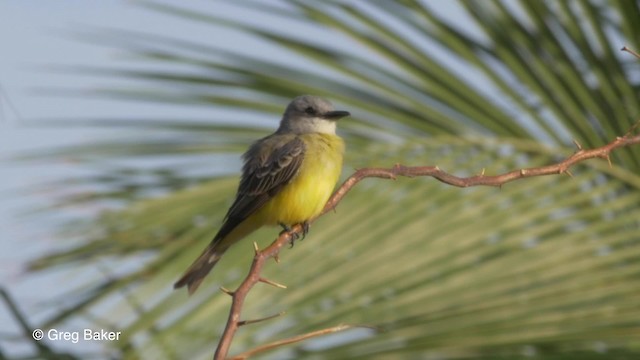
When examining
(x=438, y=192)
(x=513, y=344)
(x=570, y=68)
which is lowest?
(x=513, y=344)

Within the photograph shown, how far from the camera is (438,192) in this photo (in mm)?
5551

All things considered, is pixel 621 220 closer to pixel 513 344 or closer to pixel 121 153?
pixel 513 344

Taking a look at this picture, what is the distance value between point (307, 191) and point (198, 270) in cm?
82

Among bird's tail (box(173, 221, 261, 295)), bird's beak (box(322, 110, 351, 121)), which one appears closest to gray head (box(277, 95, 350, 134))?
bird's beak (box(322, 110, 351, 121))

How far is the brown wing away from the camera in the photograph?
5297 millimetres

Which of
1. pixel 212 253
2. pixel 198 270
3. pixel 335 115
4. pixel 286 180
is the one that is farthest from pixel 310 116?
pixel 198 270

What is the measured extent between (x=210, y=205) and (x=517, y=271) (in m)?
1.24

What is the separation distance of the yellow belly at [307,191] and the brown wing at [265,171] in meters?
0.03

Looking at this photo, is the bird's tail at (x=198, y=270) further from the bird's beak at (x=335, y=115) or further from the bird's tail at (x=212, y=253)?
the bird's beak at (x=335, y=115)

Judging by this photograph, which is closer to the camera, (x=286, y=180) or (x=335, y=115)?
(x=286, y=180)

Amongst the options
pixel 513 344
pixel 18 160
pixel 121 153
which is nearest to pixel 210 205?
pixel 121 153

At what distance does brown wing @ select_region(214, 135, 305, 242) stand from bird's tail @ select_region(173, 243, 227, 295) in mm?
325

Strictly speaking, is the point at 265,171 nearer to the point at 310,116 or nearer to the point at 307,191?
the point at 307,191

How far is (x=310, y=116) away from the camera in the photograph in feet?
19.1
